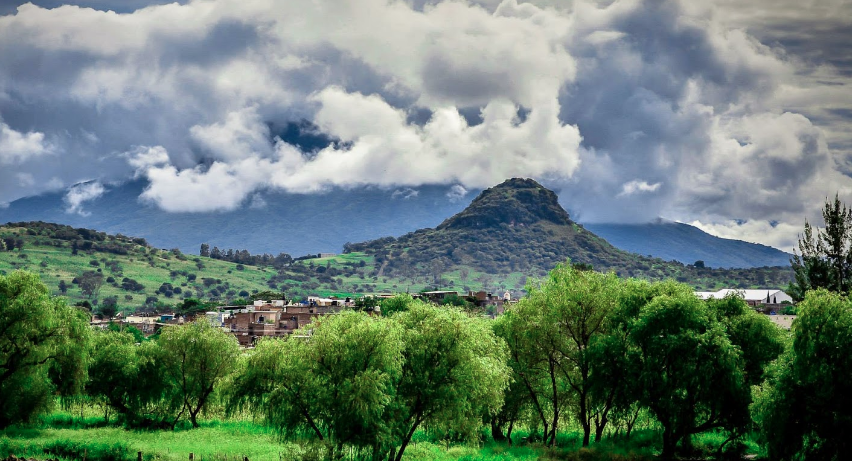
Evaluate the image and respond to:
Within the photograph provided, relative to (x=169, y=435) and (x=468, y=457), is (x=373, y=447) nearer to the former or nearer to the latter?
(x=468, y=457)

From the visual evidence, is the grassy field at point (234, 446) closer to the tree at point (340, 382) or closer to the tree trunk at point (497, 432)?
the tree trunk at point (497, 432)

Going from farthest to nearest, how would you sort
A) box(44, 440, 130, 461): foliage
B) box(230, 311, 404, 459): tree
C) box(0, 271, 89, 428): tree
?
box(0, 271, 89, 428): tree, box(44, 440, 130, 461): foliage, box(230, 311, 404, 459): tree

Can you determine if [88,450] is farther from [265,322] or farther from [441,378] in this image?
[265,322]

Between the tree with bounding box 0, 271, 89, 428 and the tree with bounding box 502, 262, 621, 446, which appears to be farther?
the tree with bounding box 0, 271, 89, 428

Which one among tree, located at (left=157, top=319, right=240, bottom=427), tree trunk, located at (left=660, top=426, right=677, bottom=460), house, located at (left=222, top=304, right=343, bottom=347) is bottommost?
tree trunk, located at (left=660, top=426, right=677, bottom=460)

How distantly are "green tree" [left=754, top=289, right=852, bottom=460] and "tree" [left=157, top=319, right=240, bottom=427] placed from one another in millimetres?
45897

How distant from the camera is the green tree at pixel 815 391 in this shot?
3853 cm

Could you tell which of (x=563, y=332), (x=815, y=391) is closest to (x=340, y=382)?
(x=563, y=332)

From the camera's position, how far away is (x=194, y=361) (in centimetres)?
6656

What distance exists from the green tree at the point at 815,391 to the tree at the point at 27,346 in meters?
49.2

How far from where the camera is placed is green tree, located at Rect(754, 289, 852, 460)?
38531 mm

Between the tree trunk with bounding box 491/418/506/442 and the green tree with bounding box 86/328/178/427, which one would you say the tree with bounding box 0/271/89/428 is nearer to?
the green tree with bounding box 86/328/178/427

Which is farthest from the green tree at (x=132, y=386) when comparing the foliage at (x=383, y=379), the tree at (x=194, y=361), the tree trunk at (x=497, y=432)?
the tree trunk at (x=497, y=432)

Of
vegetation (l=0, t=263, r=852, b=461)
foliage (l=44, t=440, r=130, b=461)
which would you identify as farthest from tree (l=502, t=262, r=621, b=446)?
foliage (l=44, t=440, r=130, b=461)
